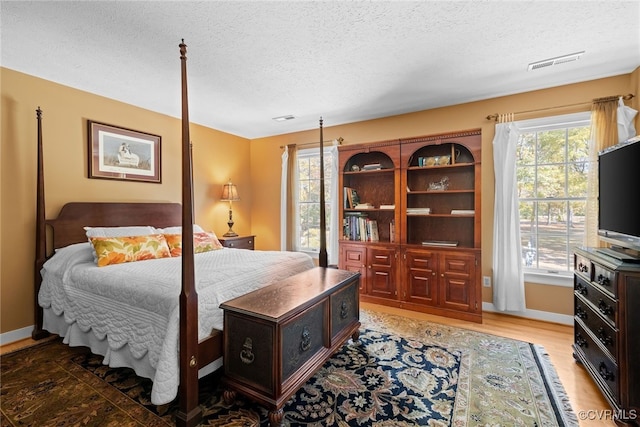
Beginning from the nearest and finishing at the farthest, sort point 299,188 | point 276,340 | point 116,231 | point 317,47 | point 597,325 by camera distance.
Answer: point 276,340, point 597,325, point 317,47, point 116,231, point 299,188

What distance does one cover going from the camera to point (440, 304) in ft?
10.6

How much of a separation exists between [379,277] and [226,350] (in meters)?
2.25

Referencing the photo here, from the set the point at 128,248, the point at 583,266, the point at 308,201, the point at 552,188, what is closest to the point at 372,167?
the point at 308,201

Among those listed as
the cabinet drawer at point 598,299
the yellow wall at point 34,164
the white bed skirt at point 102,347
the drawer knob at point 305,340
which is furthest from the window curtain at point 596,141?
the yellow wall at point 34,164

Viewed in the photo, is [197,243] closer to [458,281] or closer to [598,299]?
[458,281]

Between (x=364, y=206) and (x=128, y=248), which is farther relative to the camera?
(x=364, y=206)

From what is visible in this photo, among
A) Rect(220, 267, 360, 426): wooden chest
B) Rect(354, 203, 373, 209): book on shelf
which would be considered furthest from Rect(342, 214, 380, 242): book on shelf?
Rect(220, 267, 360, 426): wooden chest

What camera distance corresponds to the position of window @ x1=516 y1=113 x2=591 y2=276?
2969 millimetres

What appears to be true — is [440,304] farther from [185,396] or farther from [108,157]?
[108,157]

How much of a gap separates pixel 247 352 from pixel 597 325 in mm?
2218

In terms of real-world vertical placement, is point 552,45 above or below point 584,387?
above

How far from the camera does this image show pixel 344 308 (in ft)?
7.64

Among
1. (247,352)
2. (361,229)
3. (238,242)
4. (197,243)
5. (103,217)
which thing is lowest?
(247,352)

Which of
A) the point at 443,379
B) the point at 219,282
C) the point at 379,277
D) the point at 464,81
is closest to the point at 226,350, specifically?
the point at 219,282
